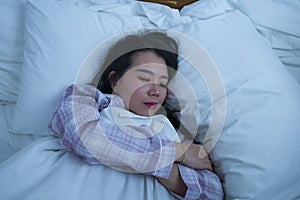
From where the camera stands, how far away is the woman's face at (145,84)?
3.46 feet

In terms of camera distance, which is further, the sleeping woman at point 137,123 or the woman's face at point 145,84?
the woman's face at point 145,84

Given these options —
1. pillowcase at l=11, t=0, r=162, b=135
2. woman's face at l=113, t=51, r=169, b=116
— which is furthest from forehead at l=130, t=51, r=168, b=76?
pillowcase at l=11, t=0, r=162, b=135

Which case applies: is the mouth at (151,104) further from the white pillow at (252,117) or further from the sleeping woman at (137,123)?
the white pillow at (252,117)

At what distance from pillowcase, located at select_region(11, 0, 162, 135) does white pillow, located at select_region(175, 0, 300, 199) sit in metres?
0.37

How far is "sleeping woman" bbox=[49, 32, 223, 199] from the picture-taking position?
2.98ft

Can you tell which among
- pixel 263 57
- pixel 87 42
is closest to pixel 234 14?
pixel 263 57

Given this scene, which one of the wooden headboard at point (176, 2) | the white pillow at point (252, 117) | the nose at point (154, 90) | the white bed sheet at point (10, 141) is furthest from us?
the wooden headboard at point (176, 2)

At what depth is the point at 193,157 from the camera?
3.24ft

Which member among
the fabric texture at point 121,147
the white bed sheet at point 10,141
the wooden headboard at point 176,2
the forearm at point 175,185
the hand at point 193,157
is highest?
the wooden headboard at point 176,2

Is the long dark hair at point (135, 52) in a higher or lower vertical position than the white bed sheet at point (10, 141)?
higher

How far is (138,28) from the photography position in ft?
4.09

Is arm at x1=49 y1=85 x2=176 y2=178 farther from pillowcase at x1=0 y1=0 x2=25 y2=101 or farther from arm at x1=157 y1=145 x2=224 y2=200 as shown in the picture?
pillowcase at x1=0 y1=0 x2=25 y2=101

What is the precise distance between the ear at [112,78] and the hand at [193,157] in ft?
1.02

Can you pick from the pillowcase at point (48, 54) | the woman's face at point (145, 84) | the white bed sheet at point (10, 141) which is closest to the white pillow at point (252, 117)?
Answer: the woman's face at point (145, 84)
